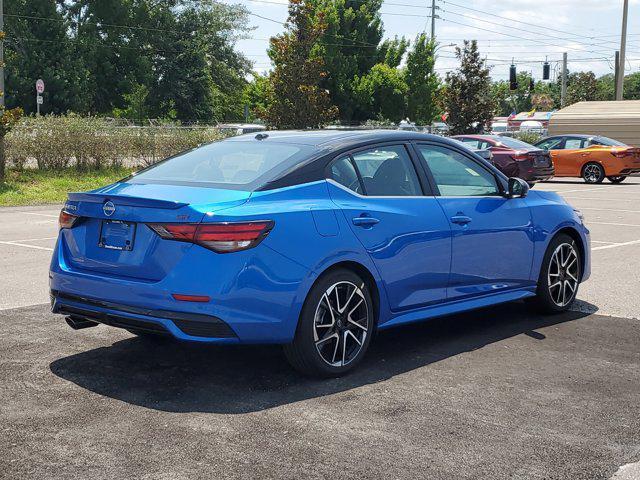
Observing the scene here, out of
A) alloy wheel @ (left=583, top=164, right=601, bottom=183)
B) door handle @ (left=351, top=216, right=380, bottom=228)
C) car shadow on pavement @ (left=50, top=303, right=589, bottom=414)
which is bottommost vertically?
alloy wheel @ (left=583, top=164, right=601, bottom=183)

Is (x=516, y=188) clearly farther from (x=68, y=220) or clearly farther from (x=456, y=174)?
(x=68, y=220)

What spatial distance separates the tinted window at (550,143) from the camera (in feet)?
91.8

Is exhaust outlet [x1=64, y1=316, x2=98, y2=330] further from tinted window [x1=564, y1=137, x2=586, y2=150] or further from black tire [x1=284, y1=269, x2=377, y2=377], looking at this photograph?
tinted window [x1=564, y1=137, x2=586, y2=150]

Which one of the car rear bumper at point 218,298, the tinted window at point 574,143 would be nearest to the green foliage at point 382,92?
the tinted window at point 574,143

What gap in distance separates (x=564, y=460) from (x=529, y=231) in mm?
3020

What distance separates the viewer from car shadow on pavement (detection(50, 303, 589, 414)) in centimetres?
479

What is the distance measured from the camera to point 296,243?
494 centimetres

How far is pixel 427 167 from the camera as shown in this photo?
20.1ft

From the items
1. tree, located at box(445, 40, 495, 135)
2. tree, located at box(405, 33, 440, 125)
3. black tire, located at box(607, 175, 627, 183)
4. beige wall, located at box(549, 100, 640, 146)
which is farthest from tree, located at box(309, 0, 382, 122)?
black tire, located at box(607, 175, 627, 183)

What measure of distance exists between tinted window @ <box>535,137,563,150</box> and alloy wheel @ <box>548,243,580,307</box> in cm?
2153

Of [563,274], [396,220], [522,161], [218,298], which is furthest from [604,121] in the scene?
[218,298]

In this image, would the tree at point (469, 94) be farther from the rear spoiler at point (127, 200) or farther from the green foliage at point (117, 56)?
the rear spoiler at point (127, 200)

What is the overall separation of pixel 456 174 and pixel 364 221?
132 centimetres

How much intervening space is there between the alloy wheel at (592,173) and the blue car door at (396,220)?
73.9ft
